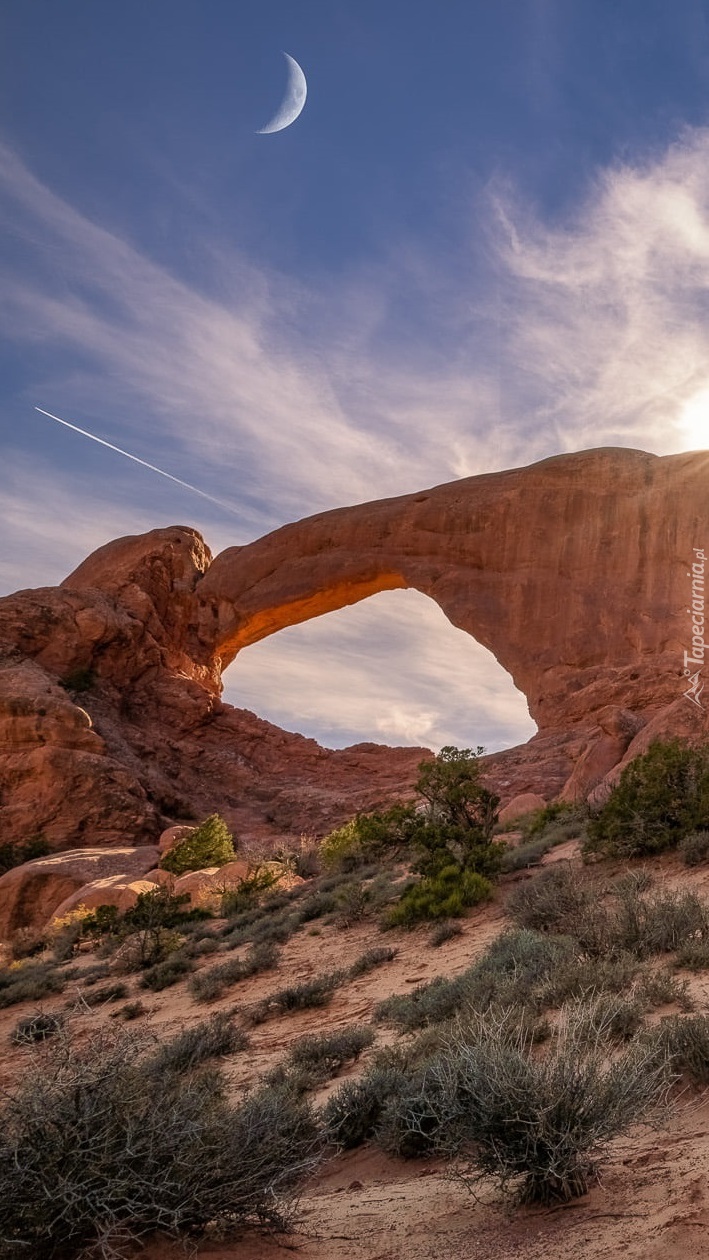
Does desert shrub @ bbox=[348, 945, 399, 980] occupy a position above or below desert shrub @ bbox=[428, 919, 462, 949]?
below

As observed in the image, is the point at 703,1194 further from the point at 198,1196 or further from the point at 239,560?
the point at 239,560

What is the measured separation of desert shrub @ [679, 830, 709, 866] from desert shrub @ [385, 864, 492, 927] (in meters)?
2.36

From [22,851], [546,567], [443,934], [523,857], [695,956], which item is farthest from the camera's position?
[546,567]

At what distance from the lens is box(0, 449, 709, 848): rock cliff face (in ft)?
74.7

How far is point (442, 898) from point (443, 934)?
1282mm

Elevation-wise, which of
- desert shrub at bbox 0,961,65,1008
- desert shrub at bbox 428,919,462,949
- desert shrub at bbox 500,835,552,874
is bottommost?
desert shrub at bbox 0,961,65,1008

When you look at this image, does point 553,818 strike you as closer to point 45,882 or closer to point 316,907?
point 316,907

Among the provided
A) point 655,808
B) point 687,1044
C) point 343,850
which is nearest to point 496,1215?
point 687,1044

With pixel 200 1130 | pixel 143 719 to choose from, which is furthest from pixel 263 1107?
pixel 143 719

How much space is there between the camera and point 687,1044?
334 cm

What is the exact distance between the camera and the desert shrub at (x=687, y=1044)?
10.6ft

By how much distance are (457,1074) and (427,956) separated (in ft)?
16.6

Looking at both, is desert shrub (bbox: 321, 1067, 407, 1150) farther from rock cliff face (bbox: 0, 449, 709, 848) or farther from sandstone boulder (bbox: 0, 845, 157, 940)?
rock cliff face (bbox: 0, 449, 709, 848)

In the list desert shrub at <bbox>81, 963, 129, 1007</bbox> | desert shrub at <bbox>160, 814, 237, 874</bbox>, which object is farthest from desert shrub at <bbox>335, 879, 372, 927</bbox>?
desert shrub at <bbox>160, 814, 237, 874</bbox>
